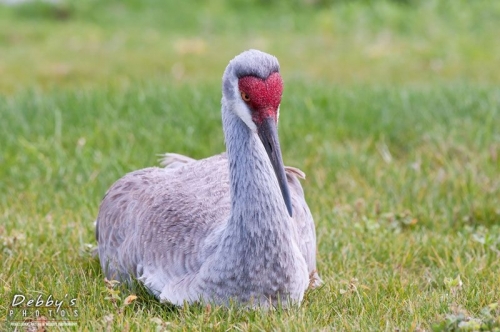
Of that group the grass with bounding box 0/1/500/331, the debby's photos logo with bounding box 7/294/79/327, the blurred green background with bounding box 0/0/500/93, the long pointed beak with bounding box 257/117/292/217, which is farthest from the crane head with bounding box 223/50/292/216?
the blurred green background with bounding box 0/0/500/93

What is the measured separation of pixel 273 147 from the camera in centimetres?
322

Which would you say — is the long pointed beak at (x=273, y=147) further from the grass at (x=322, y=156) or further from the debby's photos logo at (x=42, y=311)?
the debby's photos logo at (x=42, y=311)

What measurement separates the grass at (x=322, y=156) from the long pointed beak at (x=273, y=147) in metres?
A: 0.47

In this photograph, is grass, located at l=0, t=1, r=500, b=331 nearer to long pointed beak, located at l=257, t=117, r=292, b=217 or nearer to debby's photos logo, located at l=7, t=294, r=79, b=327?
debby's photos logo, located at l=7, t=294, r=79, b=327

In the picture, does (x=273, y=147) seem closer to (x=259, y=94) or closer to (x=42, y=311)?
(x=259, y=94)

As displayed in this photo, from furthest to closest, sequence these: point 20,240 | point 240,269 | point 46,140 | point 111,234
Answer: point 46,140
point 20,240
point 111,234
point 240,269

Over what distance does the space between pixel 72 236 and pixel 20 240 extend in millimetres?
315

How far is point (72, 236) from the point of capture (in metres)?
4.44

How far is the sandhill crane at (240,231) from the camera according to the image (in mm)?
3197

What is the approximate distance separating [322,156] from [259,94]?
8.74ft

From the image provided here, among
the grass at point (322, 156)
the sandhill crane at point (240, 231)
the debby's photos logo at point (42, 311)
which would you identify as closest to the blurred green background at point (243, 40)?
the grass at point (322, 156)

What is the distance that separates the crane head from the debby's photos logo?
3.24 ft

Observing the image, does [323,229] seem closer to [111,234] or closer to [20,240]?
[111,234]

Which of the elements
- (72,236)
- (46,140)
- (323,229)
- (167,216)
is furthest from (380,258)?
(46,140)
